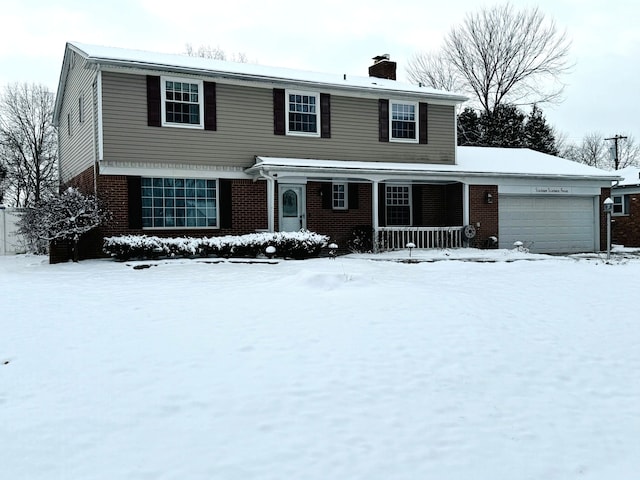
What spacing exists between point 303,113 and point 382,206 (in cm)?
414

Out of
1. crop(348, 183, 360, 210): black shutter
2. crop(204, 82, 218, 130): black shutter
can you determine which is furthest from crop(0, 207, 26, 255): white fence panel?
crop(348, 183, 360, 210): black shutter

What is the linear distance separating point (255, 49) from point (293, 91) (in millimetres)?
29979

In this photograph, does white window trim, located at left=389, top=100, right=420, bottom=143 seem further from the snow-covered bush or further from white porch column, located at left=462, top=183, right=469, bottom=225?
the snow-covered bush

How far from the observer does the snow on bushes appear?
46.0ft

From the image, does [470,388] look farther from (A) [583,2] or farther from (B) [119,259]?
(A) [583,2]

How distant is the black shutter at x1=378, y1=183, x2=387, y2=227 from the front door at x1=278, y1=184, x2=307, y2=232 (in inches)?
110

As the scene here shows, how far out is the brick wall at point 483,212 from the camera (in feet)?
62.8

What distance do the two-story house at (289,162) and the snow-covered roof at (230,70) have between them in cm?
5

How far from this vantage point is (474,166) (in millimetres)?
19656

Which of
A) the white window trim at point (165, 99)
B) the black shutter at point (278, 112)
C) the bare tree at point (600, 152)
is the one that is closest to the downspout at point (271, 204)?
the black shutter at point (278, 112)

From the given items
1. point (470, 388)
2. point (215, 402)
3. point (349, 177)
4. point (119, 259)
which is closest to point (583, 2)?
point (349, 177)

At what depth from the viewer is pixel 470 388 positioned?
5746 mm

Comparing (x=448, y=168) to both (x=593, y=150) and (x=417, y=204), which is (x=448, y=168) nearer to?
(x=417, y=204)

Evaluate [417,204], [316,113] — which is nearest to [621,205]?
[417,204]
